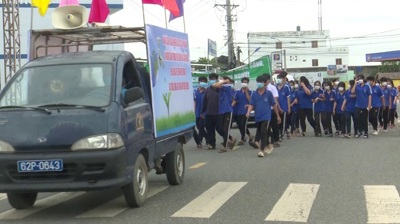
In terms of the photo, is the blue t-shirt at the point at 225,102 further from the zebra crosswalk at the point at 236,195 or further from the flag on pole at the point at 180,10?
the zebra crosswalk at the point at 236,195

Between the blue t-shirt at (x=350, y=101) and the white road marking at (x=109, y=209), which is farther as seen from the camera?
the blue t-shirt at (x=350, y=101)

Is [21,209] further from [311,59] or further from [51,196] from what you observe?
[311,59]

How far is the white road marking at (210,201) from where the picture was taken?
22.4 ft

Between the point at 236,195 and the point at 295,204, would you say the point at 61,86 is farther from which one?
the point at 295,204

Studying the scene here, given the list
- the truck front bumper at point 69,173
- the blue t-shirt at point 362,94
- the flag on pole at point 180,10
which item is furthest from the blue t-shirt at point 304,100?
the truck front bumper at point 69,173

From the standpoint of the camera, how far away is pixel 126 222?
252 inches

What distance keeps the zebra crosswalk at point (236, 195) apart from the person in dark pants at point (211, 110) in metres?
5.45

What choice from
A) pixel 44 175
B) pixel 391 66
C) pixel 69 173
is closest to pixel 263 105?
pixel 69 173

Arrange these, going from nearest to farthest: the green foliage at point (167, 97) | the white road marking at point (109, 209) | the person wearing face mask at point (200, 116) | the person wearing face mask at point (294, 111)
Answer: the white road marking at point (109, 209) → the green foliage at point (167, 97) → the person wearing face mask at point (200, 116) → the person wearing face mask at point (294, 111)

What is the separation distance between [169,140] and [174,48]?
166cm

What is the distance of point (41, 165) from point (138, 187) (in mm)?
1439

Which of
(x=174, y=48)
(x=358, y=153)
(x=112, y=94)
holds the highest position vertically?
(x=174, y=48)

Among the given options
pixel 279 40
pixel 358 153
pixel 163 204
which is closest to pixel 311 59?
pixel 279 40

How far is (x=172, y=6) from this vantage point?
10.9m
